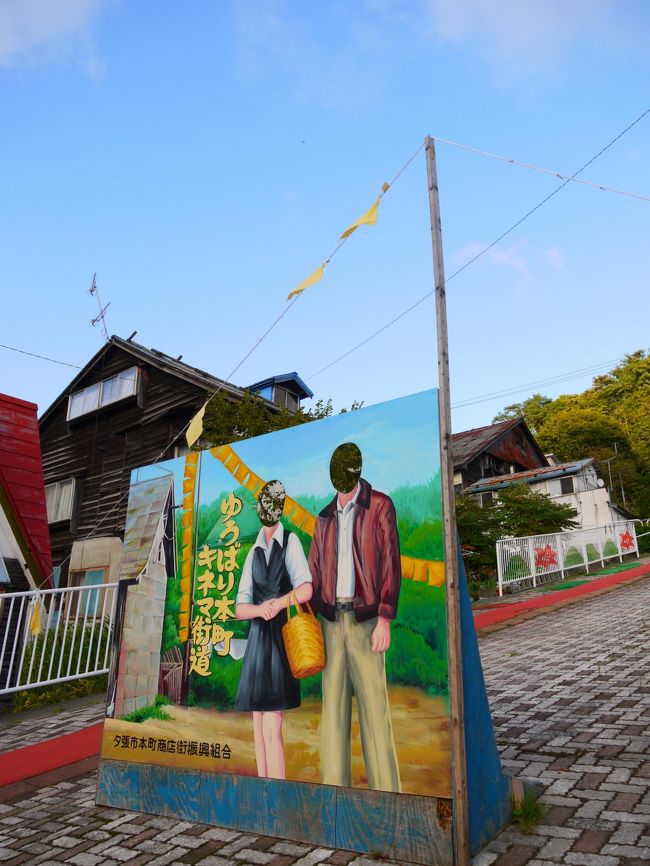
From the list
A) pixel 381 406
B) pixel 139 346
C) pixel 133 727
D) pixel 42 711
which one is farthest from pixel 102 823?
pixel 139 346

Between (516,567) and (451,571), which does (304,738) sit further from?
(516,567)

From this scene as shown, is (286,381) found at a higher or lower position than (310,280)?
higher

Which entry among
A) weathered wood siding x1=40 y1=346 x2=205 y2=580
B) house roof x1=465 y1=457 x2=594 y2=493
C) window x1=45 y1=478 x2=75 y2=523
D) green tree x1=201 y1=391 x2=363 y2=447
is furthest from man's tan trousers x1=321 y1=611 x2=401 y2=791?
house roof x1=465 y1=457 x2=594 y2=493

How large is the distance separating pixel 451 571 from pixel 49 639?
6.59m

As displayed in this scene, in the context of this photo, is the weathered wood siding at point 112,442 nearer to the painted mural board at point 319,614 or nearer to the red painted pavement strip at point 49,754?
the red painted pavement strip at point 49,754

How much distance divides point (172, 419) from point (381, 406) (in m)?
16.8

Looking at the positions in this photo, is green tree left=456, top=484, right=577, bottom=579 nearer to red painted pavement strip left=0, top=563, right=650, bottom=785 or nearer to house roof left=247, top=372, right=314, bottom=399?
house roof left=247, top=372, right=314, bottom=399

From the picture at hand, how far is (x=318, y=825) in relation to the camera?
3.52 m

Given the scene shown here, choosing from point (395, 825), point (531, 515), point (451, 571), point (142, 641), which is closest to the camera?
point (395, 825)

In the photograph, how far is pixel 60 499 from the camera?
882 inches

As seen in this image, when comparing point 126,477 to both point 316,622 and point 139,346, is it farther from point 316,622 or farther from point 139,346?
point 316,622

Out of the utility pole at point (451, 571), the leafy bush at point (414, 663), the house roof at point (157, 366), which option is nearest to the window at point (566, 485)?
the house roof at point (157, 366)

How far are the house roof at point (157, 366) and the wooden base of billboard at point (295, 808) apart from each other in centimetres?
1391

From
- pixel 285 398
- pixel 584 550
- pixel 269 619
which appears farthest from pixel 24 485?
pixel 584 550
